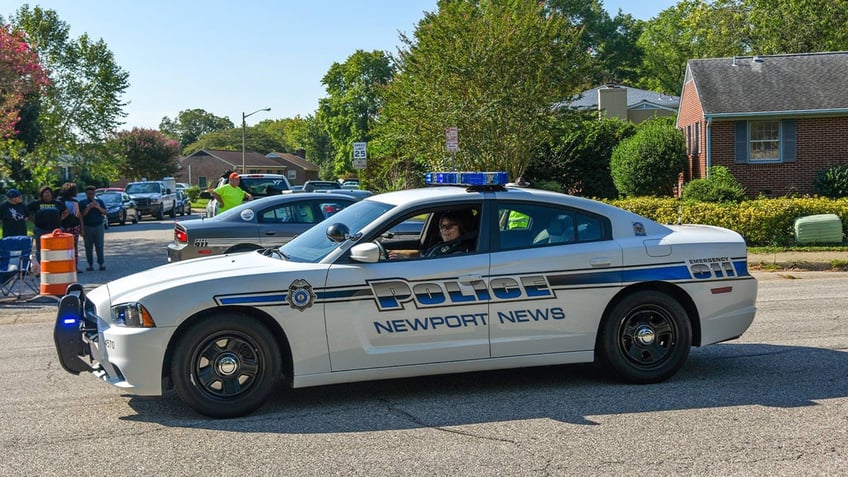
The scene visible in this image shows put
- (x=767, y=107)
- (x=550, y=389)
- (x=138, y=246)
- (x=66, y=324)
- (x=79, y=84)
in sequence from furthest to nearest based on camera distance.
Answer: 1. (x=79, y=84)
2. (x=767, y=107)
3. (x=138, y=246)
4. (x=550, y=389)
5. (x=66, y=324)

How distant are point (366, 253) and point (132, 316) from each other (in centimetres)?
161

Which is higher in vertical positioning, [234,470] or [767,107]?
[767,107]

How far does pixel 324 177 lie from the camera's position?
104 m

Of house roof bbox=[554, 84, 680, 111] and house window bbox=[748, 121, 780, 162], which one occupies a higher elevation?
house roof bbox=[554, 84, 680, 111]

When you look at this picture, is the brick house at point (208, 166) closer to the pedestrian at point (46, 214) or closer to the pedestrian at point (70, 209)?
the pedestrian at point (70, 209)

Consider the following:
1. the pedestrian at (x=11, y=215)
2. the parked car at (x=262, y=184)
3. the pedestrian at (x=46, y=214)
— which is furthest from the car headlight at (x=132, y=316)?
the parked car at (x=262, y=184)

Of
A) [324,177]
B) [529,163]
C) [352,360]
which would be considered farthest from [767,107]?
[324,177]

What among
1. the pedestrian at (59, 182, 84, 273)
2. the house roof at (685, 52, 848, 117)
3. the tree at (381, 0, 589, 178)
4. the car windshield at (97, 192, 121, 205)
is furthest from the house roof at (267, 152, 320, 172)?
the pedestrian at (59, 182, 84, 273)

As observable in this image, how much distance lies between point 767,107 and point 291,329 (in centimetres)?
2573

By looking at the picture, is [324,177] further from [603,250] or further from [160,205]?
[603,250]

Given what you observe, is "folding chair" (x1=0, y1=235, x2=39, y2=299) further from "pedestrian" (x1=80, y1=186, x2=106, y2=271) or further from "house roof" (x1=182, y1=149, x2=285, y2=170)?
"house roof" (x1=182, y1=149, x2=285, y2=170)

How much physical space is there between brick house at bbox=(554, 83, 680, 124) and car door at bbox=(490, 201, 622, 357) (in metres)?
40.3

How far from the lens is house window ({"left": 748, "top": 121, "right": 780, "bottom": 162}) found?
29047mm

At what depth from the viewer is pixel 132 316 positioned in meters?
6.06
